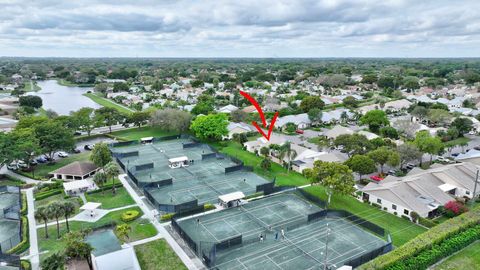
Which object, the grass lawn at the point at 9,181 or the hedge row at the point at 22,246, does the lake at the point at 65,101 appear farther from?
the hedge row at the point at 22,246

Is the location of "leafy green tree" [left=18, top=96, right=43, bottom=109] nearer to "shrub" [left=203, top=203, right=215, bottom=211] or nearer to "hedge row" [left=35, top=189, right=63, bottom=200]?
"hedge row" [left=35, top=189, right=63, bottom=200]

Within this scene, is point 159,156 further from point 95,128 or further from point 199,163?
point 95,128

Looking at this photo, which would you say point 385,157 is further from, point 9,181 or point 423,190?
point 9,181

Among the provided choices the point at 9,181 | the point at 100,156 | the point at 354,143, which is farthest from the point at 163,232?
the point at 354,143

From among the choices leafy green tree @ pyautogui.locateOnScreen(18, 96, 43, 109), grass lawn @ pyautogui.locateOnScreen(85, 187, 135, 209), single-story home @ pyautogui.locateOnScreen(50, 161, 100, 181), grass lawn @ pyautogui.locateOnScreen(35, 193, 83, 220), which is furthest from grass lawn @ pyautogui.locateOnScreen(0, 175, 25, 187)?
leafy green tree @ pyautogui.locateOnScreen(18, 96, 43, 109)

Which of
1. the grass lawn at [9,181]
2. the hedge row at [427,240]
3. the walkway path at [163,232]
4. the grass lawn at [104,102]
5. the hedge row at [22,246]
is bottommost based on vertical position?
the grass lawn at [9,181]

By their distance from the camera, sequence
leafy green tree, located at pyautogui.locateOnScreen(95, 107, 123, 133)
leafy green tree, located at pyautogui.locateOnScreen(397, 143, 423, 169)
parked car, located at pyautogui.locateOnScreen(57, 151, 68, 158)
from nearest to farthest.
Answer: leafy green tree, located at pyautogui.locateOnScreen(397, 143, 423, 169), parked car, located at pyautogui.locateOnScreen(57, 151, 68, 158), leafy green tree, located at pyautogui.locateOnScreen(95, 107, 123, 133)

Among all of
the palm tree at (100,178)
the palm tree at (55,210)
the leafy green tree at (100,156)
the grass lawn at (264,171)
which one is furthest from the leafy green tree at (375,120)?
the palm tree at (55,210)
